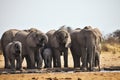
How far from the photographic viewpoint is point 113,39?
2692 inches

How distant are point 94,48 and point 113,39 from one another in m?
42.8

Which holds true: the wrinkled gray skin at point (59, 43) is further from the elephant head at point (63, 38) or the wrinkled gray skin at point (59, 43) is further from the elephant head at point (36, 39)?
the elephant head at point (36, 39)

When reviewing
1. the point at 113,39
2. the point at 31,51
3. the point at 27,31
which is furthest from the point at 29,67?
the point at 113,39

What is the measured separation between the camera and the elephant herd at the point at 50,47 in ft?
85.1

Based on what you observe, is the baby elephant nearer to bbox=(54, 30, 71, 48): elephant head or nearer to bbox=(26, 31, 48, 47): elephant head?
bbox=(26, 31, 48, 47): elephant head

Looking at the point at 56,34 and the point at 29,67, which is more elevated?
the point at 56,34

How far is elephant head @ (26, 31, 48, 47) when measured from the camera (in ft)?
89.9

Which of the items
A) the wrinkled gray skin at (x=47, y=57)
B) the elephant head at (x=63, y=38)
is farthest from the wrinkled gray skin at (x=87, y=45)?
the wrinkled gray skin at (x=47, y=57)

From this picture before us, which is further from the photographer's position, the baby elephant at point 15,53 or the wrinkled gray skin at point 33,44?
the wrinkled gray skin at point 33,44

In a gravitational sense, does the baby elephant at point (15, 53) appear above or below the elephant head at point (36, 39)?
below

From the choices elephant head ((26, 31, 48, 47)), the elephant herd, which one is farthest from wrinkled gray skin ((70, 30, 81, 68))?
elephant head ((26, 31, 48, 47))

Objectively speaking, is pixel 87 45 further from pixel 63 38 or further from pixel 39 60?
pixel 39 60

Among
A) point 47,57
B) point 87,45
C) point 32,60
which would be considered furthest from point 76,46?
point 32,60

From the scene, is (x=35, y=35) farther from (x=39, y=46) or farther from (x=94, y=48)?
(x=94, y=48)
